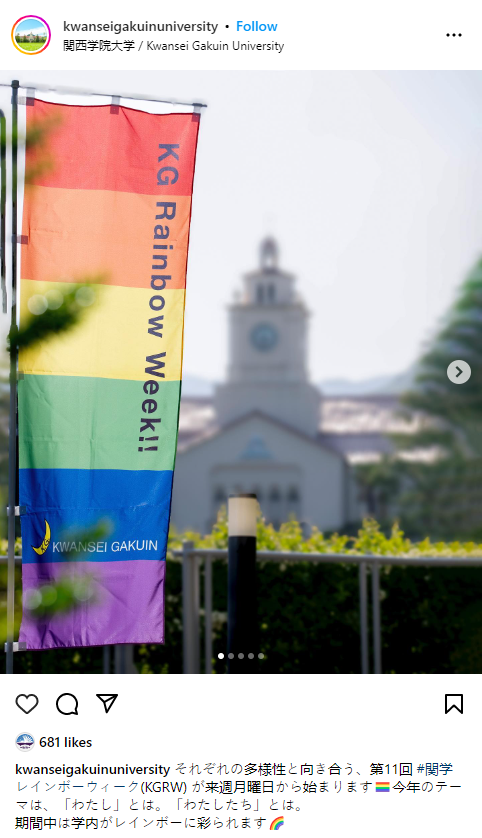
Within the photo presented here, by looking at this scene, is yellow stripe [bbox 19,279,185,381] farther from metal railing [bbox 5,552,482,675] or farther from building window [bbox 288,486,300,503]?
building window [bbox 288,486,300,503]

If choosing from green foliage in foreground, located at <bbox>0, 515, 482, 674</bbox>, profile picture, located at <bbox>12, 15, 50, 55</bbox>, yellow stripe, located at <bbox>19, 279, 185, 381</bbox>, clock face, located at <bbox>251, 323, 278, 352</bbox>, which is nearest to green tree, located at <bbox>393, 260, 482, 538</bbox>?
clock face, located at <bbox>251, 323, 278, 352</bbox>

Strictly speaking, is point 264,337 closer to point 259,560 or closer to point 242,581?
point 259,560

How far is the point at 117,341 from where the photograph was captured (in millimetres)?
4227

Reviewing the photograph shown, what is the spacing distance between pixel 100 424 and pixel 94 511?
1.38 feet

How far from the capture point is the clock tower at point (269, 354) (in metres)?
76.4

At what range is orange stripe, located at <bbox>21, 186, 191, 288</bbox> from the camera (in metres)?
4.17

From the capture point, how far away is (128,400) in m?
4.22

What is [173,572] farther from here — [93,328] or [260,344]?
[260,344]

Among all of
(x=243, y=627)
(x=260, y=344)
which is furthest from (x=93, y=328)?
(x=260, y=344)
